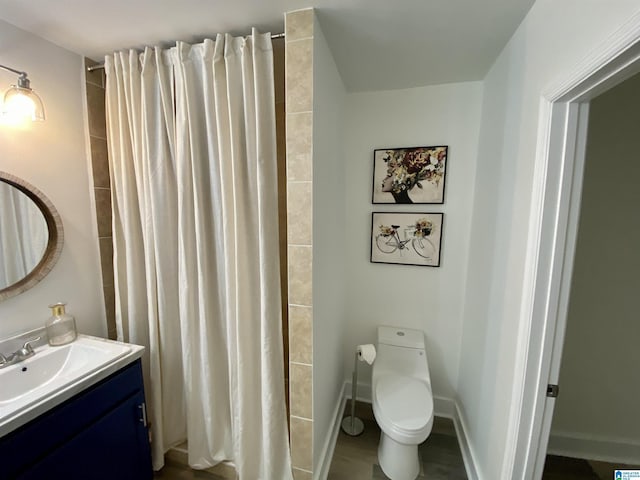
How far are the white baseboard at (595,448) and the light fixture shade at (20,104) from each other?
338 cm

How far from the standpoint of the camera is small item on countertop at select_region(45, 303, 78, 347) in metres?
1.33

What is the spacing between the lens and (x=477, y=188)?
1.75 m

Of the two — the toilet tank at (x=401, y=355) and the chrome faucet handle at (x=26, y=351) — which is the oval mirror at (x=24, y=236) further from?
the toilet tank at (x=401, y=355)

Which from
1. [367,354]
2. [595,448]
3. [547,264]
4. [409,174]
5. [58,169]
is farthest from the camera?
[409,174]

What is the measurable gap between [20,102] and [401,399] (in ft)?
7.98

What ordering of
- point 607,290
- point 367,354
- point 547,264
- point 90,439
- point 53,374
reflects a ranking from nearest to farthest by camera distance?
point 547,264
point 90,439
point 53,374
point 607,290
point 367,354

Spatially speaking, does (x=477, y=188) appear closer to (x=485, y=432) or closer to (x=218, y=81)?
(x=485, y=432)

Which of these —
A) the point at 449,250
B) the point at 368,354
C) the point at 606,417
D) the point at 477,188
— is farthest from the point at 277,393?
the point at 606,417

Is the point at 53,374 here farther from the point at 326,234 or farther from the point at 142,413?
the point at 326,234

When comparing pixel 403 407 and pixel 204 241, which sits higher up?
pixel 204 241

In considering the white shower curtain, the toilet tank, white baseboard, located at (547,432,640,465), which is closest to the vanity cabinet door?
the white shower curtain

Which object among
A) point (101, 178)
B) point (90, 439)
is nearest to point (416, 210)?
point (101, 178)

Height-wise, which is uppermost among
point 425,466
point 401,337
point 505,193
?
point 505,193

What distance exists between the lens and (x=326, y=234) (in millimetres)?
1478
